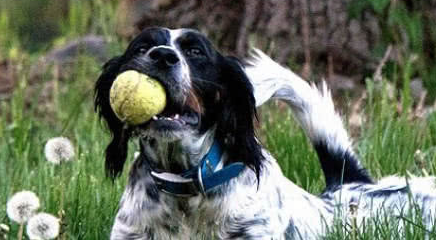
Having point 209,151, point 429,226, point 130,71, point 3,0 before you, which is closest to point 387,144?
point 429,226

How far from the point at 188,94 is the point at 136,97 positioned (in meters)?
0.22

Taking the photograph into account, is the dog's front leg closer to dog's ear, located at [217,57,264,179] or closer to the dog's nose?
dog's ear, located at [217,57,264,179]

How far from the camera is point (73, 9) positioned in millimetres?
9453

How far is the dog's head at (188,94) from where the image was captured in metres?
3.70

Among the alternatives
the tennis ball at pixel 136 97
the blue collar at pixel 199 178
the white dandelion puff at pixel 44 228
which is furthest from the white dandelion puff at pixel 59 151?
the white dandelion puff at pixel 44 228

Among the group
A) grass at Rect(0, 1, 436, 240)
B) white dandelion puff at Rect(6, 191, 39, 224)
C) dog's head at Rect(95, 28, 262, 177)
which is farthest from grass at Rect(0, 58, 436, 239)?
white dandelion puff at Rect(6, 191, 39, 224)

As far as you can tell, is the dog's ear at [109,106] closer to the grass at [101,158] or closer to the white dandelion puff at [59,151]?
the white dandelion puff at [59,151]

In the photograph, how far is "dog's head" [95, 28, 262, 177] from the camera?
3.70 meters

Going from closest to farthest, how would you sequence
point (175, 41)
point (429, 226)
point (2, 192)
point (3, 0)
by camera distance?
point (175, 41), point (429, 226), point (2, 192), point (3, 0)

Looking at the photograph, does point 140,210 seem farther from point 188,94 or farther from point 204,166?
point 188,94

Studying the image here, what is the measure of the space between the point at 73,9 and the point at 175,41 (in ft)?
18.6

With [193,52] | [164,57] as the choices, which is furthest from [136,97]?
[193,52]

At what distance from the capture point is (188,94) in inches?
147

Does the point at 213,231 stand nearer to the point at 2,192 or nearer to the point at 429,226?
the point at 429,226
